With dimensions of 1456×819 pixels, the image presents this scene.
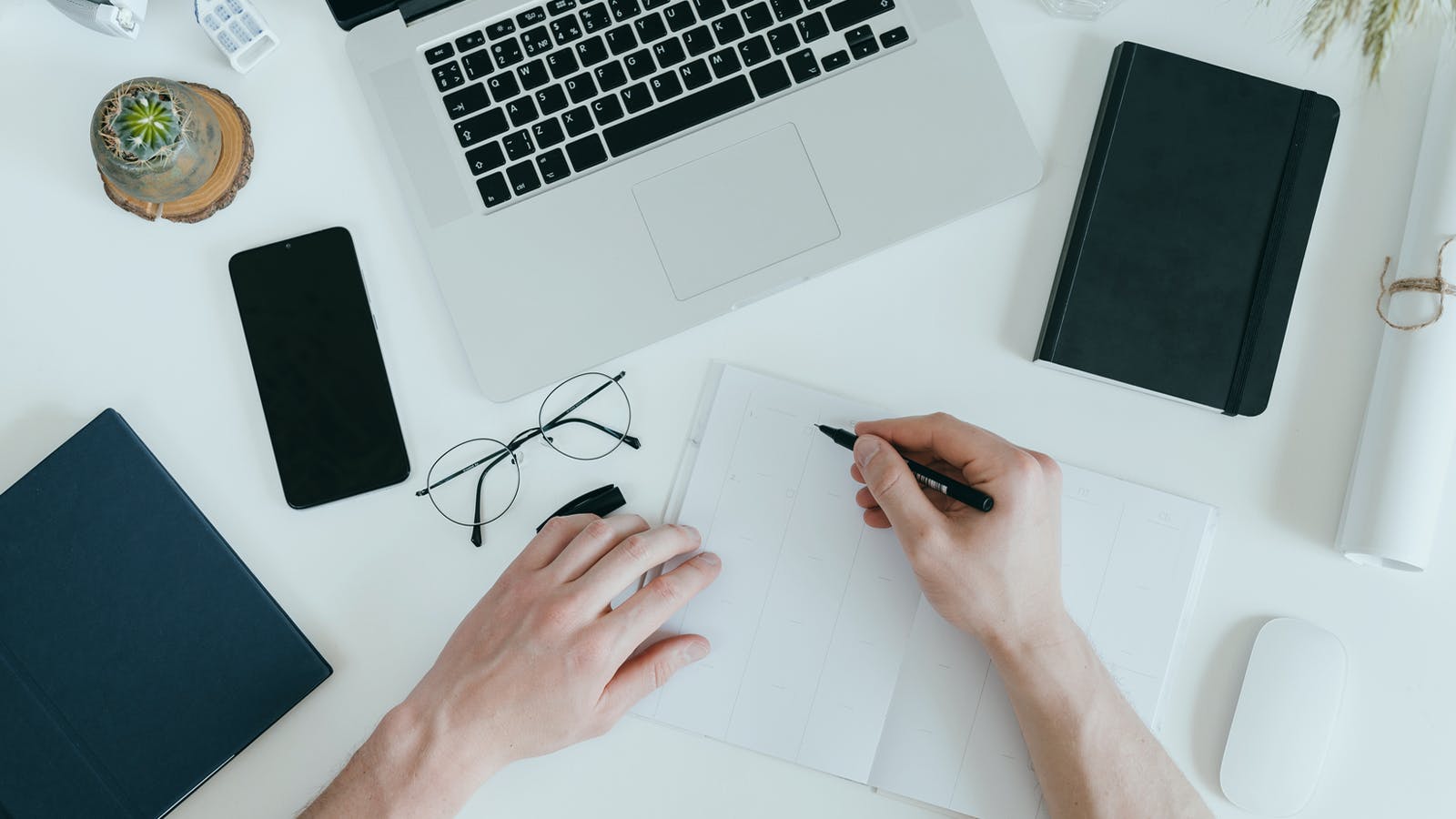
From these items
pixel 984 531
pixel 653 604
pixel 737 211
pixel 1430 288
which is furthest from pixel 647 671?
pixel 1430 288

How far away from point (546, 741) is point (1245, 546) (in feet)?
2.31

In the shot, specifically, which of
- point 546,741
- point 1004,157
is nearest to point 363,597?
point 546,741

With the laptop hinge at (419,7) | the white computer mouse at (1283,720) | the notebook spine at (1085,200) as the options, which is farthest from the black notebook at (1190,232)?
the laptop hinge at (419,7)

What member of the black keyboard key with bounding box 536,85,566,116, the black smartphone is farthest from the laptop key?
the black smartphone

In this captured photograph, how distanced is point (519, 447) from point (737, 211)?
317mm

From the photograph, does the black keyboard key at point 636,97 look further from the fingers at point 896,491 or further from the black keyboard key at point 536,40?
the fingers at point 896,491

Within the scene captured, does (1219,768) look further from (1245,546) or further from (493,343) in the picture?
(493,343)

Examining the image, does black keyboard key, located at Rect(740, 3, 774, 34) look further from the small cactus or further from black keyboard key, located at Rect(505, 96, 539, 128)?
the small cactus

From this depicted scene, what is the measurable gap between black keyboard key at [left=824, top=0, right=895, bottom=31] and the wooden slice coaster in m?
0.59

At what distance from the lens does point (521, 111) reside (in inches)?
34.3

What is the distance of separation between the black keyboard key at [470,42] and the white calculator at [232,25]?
20 centimetres

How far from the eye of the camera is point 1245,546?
91 cm

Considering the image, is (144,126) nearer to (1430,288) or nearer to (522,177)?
(522,177)

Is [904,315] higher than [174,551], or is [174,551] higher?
→ [904,315]
